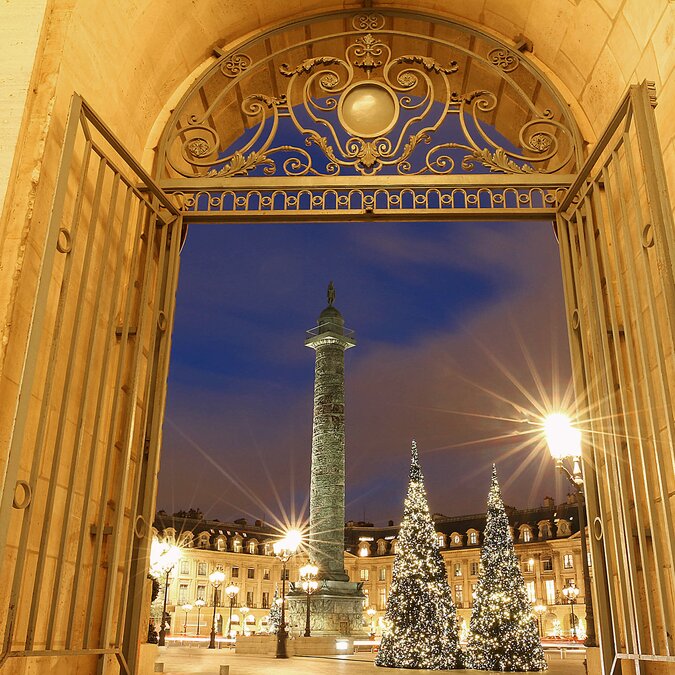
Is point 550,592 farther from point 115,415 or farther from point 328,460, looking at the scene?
point 115,415

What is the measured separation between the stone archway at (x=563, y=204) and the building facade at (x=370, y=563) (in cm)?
4379

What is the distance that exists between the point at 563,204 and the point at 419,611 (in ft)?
47.0

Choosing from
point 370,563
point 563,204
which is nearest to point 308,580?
point 563,204

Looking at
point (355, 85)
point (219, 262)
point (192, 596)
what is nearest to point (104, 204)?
point (355, 85)

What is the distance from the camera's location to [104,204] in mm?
4680

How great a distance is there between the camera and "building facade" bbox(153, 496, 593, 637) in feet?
161

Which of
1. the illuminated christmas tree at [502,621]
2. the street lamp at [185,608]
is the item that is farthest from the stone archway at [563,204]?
the street lamp at [185,608]

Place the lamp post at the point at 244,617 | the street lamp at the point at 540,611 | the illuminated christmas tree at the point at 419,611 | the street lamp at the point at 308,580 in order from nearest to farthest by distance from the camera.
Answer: the illuminated christmas tree at the point at 419,611
the street lamp at the point at 308,580
the street lamp at the point at 540,611
the lamp post at the point at 244,617

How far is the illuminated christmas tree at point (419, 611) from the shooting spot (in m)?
17.1

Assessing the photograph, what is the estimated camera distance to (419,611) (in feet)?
56.7

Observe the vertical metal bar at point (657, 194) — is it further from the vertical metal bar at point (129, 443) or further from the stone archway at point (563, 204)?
the vertical metal bar at point (129, 443)

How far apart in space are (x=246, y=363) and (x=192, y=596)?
59.8ft

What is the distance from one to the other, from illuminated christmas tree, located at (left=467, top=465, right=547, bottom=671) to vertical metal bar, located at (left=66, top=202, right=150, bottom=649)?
15.3m

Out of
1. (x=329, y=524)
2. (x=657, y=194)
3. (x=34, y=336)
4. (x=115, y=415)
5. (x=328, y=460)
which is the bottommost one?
(x=115, y=415)
